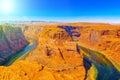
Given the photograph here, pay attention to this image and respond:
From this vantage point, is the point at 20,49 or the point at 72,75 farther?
the point at 20,49

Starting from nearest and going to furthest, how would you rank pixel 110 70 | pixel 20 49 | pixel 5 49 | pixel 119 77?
1. pixel 119 77
2. pixel 110 70
3. pixel 5 49
4. pixel 20 49

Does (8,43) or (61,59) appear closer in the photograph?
(61,59)

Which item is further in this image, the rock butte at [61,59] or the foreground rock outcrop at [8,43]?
the foreground rock outcrop at [8,43]

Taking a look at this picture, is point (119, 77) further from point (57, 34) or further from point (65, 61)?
point (57, 34)

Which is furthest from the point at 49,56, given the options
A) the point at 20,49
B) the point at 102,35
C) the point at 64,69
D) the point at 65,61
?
the point at 102,35

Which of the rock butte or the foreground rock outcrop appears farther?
the foreground rock outcrop

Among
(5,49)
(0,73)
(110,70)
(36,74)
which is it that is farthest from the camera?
(5,49)

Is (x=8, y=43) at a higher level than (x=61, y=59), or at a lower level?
lower

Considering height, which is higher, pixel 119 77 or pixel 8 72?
pixel 8 72
